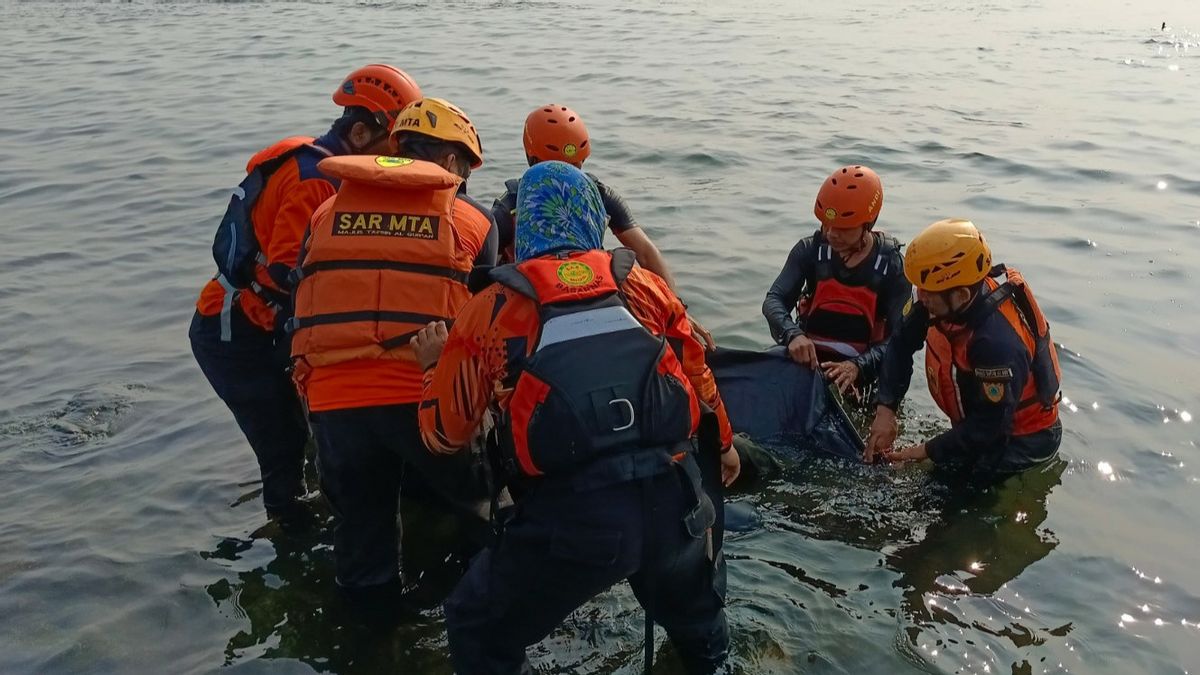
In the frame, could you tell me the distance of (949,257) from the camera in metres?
4.72

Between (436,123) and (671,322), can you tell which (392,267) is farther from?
(671,322)

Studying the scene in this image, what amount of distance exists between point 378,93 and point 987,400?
3.22m

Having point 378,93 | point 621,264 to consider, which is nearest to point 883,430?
point 621,264

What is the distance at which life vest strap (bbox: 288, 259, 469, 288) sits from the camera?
383cm

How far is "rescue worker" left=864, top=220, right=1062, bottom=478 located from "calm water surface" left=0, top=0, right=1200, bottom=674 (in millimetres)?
429

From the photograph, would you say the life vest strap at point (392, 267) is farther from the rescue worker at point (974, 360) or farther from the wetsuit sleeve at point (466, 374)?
the rescue worker at point (974, 360)

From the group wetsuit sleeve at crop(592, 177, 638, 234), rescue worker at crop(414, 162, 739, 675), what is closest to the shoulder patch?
rescue worker at crop(414, 162, 739, 675)

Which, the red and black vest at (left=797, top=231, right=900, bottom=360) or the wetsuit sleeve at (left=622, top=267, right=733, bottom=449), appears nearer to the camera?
the wetsuit sleeve at (left=622, top=267, right=733, bottom=449)

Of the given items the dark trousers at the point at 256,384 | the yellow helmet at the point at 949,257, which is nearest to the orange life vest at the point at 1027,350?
the yellow helmet at the point at 949,257

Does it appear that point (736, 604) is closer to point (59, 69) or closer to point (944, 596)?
point (944, 596)

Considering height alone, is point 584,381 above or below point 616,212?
above

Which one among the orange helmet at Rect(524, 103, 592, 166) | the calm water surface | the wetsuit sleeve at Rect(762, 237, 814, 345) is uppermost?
the orange helmet at Rect(524, 103, 592, 166)

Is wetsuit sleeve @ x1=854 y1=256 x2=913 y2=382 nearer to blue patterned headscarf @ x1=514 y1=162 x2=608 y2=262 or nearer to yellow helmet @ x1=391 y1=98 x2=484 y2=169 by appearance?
yellow helmet @ x1=391 y1=98 x2=484 y2=169

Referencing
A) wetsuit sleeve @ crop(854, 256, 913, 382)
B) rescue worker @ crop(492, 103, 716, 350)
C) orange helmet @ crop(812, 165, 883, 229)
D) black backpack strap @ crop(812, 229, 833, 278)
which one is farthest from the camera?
black backpack strap @ crop(812, 229, 833, 278)
